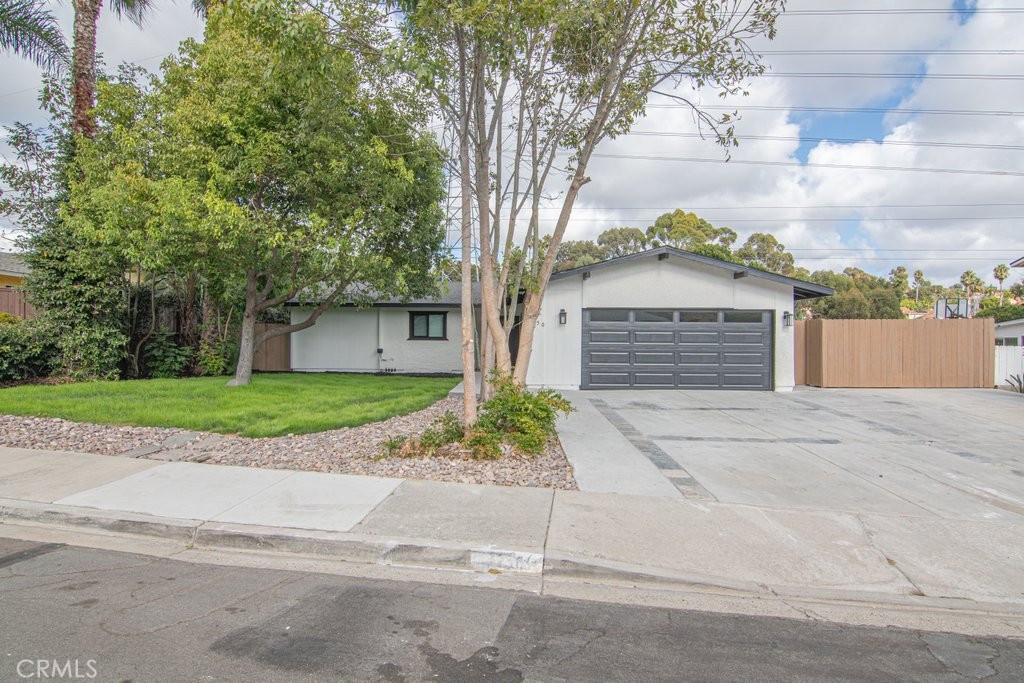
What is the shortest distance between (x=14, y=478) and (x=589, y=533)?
5.93 m

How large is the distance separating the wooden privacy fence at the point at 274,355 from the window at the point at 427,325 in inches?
163

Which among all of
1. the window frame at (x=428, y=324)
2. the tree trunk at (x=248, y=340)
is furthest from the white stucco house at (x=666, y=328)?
the tree trunk at (x=248, y=340)

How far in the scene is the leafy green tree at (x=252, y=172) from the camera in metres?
11.0

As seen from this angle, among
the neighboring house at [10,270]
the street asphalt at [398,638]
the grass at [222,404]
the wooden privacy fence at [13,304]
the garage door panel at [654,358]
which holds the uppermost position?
the neighboring house at [10,270]

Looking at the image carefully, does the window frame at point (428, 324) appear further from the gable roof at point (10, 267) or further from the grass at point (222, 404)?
the gable roof at point (10, 267)

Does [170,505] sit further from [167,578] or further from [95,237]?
[95,237]

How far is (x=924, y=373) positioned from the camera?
16.3 m

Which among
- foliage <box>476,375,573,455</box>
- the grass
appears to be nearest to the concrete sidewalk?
foliage <box>476,375,573,455</box>

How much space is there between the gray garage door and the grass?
4564 mm

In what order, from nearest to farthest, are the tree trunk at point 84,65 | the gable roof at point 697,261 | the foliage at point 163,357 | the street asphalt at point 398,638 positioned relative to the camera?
the street asphalt at point 398,638 → the tree trunk at point 84,65 → the gable roof at point 697,261 → the foliage at point 163,357

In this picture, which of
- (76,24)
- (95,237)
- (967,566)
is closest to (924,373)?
(967,566)

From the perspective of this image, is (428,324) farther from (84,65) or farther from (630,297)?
Answer: (84,65)

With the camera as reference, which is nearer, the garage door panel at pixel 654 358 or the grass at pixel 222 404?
the grass at pixel 222 404

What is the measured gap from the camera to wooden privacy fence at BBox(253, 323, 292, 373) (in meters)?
19.5
